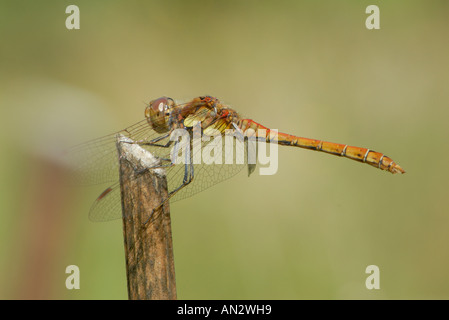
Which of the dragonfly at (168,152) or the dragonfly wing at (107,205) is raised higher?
the dragonfly at (168,152)

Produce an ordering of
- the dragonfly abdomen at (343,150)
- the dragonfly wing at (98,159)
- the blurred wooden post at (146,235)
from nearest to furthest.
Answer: the blurred wooden post at (146,235) → the dragonfly wing at (98,159) → the dragonfly abdomen at (343,150)

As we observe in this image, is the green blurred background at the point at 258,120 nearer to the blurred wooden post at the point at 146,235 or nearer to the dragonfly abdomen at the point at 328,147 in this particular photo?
the dragonfly abdomen at the point at 328,147

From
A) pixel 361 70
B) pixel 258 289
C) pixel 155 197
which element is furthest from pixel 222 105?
pixel 361 70

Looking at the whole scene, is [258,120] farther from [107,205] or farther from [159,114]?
[107,205]

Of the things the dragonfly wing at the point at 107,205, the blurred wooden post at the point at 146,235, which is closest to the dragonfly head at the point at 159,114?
the dragonfly wing at the point at 107,205

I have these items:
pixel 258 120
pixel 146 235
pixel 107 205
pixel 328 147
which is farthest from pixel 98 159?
pixel 258 120

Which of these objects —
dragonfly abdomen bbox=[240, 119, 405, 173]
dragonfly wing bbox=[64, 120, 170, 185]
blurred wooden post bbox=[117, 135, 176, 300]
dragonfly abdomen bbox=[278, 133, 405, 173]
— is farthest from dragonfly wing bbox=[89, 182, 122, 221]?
dragonfly abdomen bbox=[278, 133, 405, 173]

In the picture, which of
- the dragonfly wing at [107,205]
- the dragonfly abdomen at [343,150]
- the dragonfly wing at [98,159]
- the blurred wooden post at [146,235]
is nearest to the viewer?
the blurred wooden post at [146,235]

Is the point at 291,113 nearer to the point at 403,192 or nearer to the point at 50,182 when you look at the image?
the point at 403,192
